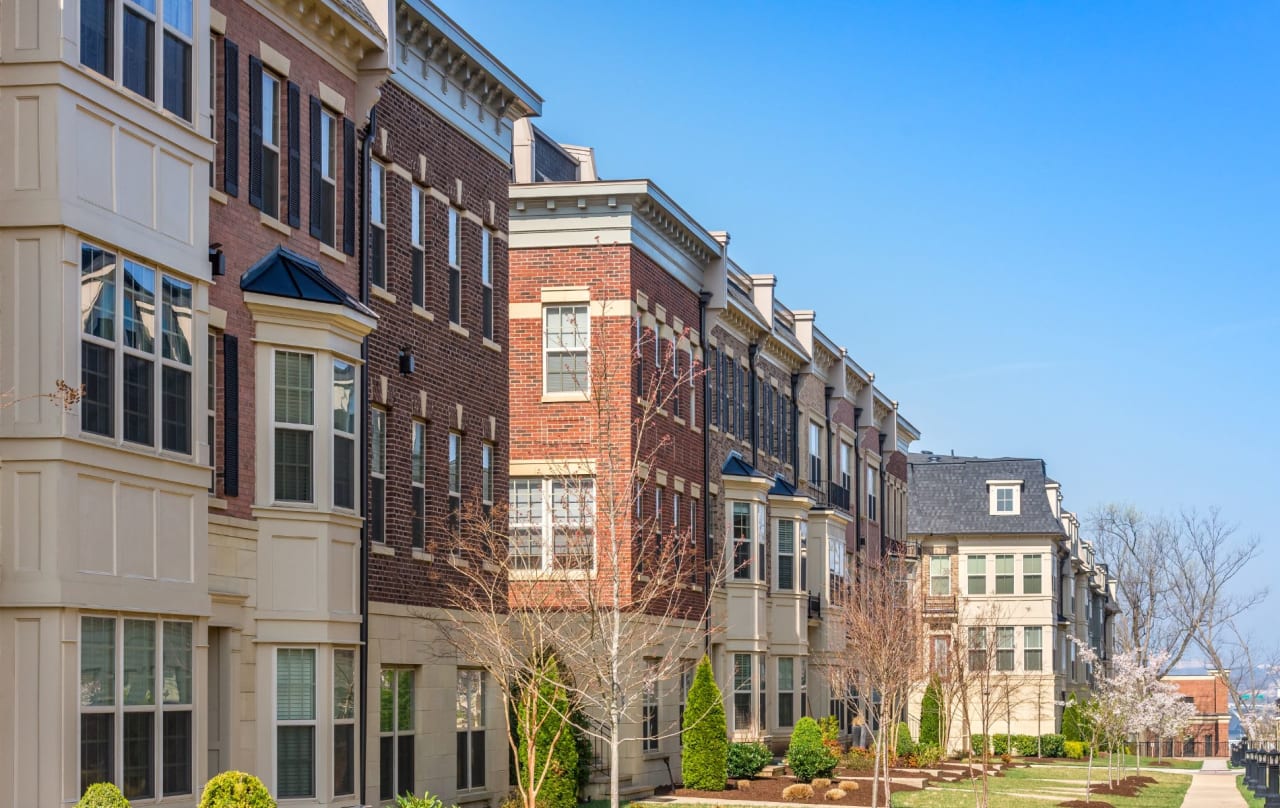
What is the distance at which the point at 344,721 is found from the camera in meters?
23.1

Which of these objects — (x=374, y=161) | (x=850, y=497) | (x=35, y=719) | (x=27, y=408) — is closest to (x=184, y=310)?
(x=27, y=408)

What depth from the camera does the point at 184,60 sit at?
19.5 meters

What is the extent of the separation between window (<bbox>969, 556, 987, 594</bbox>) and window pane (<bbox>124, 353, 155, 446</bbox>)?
72.2 meters

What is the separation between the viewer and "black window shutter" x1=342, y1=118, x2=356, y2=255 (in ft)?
81.6

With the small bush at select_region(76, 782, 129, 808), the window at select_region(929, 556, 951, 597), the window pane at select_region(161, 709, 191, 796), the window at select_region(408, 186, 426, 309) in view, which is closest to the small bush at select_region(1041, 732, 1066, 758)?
the window at select_region(929, 556, 951, 597)

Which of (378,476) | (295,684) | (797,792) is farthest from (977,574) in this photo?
(295,684)

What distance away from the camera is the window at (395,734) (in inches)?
1017

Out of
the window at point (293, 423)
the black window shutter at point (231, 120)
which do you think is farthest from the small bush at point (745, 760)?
the black window shutter at point (231, 120)

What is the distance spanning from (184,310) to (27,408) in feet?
9.06

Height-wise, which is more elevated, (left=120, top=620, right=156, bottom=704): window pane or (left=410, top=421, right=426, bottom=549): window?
(left=410, top=421, right=426, bottom=549): window

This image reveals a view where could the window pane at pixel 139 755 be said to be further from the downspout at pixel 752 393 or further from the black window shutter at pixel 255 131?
the downspout at pixel 752 393

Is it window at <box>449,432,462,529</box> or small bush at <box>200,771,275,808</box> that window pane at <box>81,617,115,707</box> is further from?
window at <box>449,432,462,529</box>

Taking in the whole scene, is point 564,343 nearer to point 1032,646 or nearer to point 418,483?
point 418,483

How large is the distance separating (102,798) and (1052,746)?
2723 inches
